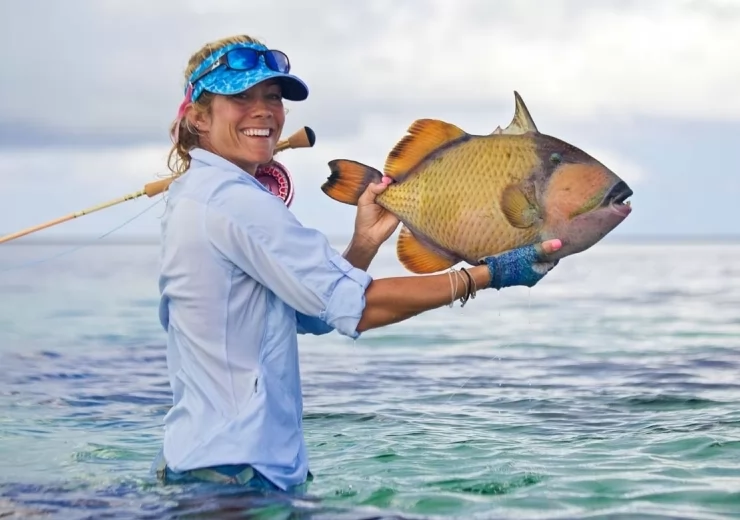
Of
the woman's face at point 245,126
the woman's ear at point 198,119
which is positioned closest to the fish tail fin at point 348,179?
the woman's face at point 245,126

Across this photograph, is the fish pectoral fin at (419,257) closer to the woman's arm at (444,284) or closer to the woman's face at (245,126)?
the woman's arm at (444,284)

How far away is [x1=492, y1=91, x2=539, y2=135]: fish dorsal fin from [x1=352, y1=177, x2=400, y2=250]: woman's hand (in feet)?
1.79

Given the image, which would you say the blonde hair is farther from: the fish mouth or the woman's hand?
the fish mouth

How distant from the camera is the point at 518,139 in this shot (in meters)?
3.83

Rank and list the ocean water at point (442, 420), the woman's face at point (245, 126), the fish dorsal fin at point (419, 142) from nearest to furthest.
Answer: the fish dorsal fin at point (419, 142) < the woman's face at point (245, 126) < the ocean water at point (442, 420)

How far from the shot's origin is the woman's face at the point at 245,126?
4055 millimetres

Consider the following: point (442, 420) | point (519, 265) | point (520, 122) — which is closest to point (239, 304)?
point (519, 265)

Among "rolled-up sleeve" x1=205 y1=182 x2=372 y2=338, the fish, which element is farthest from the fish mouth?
"rolled-up sleeve" x1=205 y1=182 x2=372 y2=338

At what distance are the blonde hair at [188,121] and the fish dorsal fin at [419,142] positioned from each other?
668mm

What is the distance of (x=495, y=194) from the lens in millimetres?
3738

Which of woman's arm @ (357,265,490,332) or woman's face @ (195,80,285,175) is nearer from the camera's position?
woman's arm @ (357,265,490,332)

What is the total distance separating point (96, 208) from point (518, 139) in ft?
6.02

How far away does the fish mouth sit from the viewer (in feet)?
12.0

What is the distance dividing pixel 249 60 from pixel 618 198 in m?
1.33
